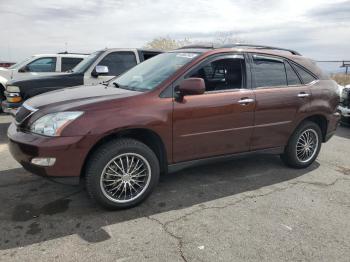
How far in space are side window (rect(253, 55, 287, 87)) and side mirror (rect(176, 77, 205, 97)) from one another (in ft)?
3.56

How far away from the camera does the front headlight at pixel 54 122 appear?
131 inches

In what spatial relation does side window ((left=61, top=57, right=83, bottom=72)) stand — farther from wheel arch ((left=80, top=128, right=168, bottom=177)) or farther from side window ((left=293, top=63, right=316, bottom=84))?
side window ((left=293, top=63, right=316, bottom=84))

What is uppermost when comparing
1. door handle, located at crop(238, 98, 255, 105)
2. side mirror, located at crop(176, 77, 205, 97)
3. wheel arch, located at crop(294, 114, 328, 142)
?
side mirror, located at crop(176, 77, 205, 97)

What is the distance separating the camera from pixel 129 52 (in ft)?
26.8

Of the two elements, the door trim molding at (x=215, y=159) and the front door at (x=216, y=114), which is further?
the door trim molding at (x=215, y=159)

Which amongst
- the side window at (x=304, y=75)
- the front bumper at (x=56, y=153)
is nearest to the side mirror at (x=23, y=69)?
the front bumper at (x=56, y=153)

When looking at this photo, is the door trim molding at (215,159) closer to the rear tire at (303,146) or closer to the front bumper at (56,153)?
the rear tire at (303,146)

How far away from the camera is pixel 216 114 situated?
4.11 meters

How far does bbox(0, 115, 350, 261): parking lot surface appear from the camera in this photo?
297 cm

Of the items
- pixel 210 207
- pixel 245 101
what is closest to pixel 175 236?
pixel 210 207

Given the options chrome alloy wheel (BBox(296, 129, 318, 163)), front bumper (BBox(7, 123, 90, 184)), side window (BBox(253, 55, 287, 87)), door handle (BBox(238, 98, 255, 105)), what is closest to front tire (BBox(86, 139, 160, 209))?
front bumper (BBox(7, 123, 90, 184))

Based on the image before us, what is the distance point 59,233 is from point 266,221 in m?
2.06

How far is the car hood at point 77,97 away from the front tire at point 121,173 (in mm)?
505

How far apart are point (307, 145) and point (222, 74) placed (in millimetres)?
1909
